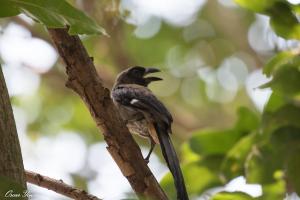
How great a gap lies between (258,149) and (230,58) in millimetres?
4894

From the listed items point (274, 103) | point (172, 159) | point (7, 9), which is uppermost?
point (274, 103)

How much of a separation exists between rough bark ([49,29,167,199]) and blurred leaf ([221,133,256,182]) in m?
0.96

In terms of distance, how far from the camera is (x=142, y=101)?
14.9 ft

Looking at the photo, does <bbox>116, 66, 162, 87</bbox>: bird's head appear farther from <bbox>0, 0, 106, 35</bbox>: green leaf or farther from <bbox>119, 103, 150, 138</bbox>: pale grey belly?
<bbox>0, 0, 106, 35</bbox>: green leaf

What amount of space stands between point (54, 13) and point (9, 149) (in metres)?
0.54

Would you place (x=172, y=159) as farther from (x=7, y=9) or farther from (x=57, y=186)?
(x=7, y=9)

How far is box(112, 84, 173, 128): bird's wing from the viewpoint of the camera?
4.25m

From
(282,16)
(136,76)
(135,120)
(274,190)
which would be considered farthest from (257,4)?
(136,76)

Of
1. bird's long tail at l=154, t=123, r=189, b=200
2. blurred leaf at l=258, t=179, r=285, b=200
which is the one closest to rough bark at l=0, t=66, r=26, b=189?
bird's long tail at l=154, t=123, r=189, b=200

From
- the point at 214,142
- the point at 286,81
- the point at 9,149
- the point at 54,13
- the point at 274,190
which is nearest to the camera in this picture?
the point at 9,149

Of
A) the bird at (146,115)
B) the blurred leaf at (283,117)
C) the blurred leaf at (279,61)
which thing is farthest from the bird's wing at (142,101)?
the blurred leaf at (279,61)

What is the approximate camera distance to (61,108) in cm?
854

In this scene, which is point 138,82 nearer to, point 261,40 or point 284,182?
point 284,182

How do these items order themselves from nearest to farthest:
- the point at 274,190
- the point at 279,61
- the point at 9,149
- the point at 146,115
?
the point at 9,149, the point at 279,61, the point at 274,190, the point at 146,115
